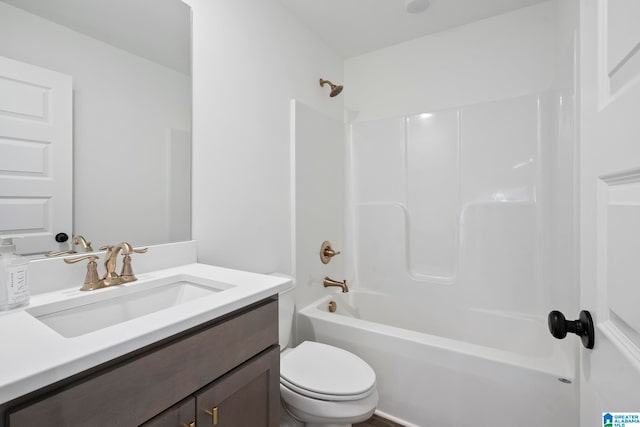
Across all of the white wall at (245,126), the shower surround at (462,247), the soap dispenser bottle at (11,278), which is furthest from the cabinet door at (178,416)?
the shower surround at (462,247)

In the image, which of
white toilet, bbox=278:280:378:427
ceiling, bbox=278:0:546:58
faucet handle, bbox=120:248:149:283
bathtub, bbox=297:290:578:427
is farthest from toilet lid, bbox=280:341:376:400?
ceiling, bbox=278:0:546:58

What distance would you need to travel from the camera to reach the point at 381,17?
1.95 metres

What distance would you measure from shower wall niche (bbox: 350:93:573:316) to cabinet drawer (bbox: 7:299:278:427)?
A: 1.61 metres

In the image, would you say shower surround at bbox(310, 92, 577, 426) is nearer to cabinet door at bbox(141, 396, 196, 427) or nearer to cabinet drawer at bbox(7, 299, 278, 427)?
cabinet drawer at bbox(7, 299, 278, 427)

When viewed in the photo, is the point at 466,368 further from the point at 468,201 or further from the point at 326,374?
the point at 468,201

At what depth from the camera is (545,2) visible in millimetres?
1807

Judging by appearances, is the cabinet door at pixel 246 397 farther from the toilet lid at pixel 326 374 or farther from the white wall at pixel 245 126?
the white wall at pixel 245 126

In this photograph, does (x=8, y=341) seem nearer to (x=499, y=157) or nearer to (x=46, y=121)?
(x=46, y=121)

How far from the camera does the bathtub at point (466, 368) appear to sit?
1230 mm

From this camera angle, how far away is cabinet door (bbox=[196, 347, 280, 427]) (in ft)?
2.43

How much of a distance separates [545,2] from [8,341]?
2787 millimetres

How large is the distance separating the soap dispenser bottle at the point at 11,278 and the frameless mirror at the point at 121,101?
0.22 meters

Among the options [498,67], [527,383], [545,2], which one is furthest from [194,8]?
[527,383]

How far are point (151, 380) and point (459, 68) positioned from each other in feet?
7.93
